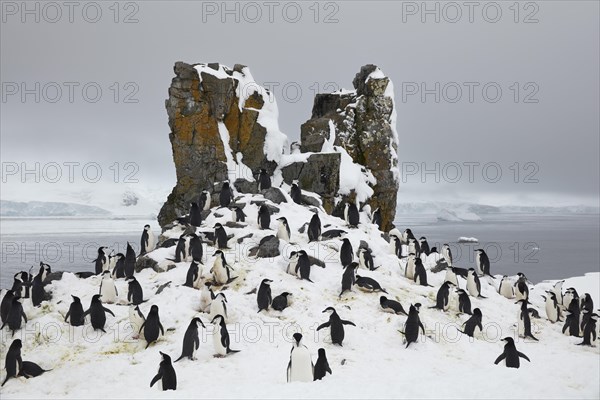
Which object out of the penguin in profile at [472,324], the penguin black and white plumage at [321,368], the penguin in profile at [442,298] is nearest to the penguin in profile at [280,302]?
the penguin black and white plumage at [321,368]

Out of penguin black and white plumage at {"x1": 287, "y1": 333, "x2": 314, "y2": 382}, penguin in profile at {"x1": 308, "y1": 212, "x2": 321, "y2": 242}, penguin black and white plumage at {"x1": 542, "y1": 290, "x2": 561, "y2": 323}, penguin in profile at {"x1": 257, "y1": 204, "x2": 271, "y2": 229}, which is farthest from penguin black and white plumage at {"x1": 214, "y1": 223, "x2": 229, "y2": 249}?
penguin black and white plumage at {"x1": 542, "y1": 290, "x2": 561, "y2": 323}

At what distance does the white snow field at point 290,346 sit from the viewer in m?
6.41

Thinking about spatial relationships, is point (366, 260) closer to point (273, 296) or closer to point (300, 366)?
point (273, 296)

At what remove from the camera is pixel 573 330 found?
12.1 m

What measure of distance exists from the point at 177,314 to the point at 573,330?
32.8 ft

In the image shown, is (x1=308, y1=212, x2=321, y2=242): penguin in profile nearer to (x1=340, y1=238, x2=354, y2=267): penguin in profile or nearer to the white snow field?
the white snow field

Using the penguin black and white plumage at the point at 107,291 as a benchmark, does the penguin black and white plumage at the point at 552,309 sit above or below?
below

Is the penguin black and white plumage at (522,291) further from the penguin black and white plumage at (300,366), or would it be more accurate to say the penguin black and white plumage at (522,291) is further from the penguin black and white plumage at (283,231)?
the penguin black and white plumage at (300,366)

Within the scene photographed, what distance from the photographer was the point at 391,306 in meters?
10.7

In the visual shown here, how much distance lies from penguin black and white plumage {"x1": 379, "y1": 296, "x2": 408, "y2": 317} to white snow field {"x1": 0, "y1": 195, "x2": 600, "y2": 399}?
24 centimetres

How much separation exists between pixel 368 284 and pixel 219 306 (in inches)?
150

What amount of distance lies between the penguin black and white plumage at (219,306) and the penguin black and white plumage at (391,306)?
3554mm

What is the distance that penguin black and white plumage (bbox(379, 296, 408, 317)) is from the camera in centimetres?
1070

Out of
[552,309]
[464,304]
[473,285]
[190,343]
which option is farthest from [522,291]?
[190,343]
